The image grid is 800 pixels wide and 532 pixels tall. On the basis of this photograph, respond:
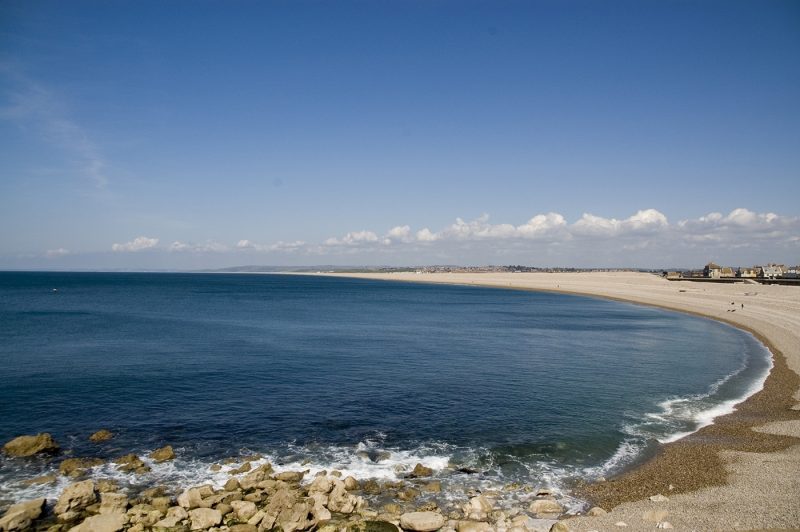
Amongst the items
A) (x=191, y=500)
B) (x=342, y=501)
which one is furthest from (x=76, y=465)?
(x=342, y=501)

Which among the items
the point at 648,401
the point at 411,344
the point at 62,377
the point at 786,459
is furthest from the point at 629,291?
the point at 62,377

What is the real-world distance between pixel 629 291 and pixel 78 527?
16104 centimetres

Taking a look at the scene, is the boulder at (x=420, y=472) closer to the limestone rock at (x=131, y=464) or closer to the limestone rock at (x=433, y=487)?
the limestone rock at (x=433, y=487)

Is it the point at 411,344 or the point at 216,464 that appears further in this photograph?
the point at 411,344

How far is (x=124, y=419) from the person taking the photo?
2964 cm

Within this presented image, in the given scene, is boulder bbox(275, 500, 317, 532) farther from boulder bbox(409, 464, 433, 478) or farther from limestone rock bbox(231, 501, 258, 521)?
boulder bbox(409, 464, 433, 478)

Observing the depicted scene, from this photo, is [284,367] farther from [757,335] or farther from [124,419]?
[757,335]

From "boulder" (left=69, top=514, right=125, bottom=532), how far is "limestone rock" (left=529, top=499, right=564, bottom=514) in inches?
615

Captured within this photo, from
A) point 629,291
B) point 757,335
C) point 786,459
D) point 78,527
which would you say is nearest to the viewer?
point 78,527

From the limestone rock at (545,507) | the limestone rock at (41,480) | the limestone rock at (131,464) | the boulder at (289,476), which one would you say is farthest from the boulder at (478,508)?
the limestone rock at (41,480)

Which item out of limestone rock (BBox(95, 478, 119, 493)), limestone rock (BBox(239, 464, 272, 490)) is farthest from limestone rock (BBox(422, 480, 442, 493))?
limestone rock (BBox(95, 478, 119, 493))

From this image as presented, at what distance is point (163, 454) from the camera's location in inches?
954

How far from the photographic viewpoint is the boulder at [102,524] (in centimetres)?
1695

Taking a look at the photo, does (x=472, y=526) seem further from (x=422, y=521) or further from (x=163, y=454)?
(x=163, y=454)
